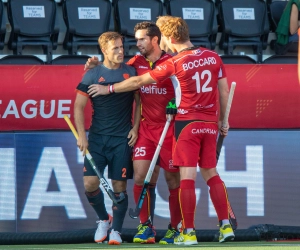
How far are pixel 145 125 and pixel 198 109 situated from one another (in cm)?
63

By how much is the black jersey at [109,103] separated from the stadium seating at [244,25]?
400 centimetres

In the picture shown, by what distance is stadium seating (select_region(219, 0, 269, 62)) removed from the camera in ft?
33.5

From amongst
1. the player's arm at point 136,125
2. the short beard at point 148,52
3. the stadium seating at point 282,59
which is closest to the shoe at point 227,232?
the player's arm at point 136,125

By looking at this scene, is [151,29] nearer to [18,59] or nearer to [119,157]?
[119,157]

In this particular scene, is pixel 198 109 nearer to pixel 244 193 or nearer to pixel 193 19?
pixel 244 193

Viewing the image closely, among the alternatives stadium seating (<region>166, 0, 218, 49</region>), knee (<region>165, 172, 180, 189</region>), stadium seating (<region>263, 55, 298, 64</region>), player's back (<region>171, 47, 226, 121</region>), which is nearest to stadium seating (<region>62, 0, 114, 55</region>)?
stadium seating (<region>166, 0, 218, 49</region>)

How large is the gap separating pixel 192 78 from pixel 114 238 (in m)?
1.48

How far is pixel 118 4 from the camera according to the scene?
10.0 meters

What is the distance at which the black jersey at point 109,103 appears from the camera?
638cm

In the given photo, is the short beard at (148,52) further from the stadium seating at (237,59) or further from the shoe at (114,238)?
the stadium seating at (237,59)

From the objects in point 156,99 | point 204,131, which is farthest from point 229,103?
point 156,99

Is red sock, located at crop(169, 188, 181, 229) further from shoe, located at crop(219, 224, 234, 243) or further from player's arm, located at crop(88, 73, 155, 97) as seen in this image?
player's arm, located at crop(88, 73, 155, 97)

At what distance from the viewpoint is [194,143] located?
6.02m

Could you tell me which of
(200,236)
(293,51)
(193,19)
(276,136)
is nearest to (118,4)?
(193,19)
